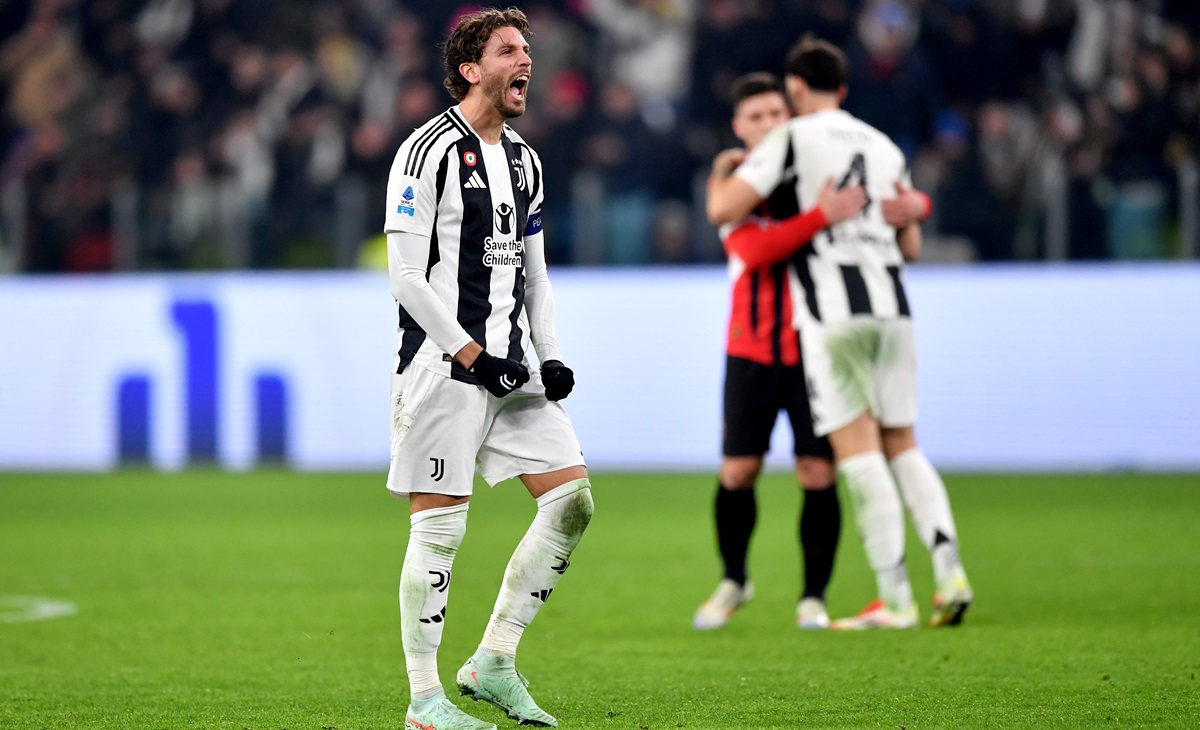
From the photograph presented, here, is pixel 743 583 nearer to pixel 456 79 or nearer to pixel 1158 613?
pixel 1158 613

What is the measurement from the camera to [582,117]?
51.4ft

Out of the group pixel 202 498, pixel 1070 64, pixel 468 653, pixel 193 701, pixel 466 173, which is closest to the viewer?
pixel 466 173

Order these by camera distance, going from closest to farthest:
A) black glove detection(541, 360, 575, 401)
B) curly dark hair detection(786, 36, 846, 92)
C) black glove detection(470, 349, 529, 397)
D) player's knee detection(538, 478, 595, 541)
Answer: black glove detection(470, 349, 529, 397)
black glove detection(541, 360, 575, 401)
player's knee detection(538, 478, 595, 541)
curly dark hair detection(786, 36, 846, 92)

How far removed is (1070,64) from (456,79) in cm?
1192

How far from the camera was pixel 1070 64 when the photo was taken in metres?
15.2

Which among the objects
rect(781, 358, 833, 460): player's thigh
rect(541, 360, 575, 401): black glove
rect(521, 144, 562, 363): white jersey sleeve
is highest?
rect(521, 144, 562, 363): white jersey sleeve

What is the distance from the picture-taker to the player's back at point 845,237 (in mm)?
6219

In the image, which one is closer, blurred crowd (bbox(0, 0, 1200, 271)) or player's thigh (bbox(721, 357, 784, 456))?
player's thigh (bbox(721, 357, 784, 456))

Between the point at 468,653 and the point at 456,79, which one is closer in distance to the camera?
the point at 456,79

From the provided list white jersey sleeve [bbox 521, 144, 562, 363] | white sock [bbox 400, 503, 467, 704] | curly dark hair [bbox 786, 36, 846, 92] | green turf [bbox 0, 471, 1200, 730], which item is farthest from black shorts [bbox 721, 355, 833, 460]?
white sock [bbox 400, 503, 467, 704]

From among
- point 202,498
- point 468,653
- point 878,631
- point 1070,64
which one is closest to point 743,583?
point 878,631

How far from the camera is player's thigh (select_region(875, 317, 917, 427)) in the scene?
625 cm

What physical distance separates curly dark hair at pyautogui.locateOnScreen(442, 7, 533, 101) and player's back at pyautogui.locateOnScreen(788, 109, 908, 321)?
204 cm

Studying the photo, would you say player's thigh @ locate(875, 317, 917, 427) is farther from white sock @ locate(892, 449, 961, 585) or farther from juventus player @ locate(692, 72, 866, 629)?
juventus player @ locate(692, 72, 866, 629)
